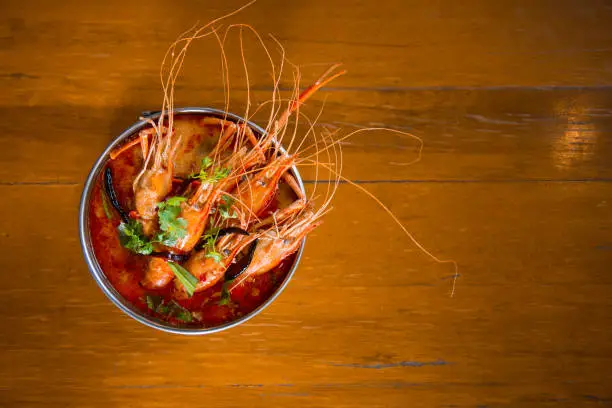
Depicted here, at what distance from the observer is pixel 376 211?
1277 mm

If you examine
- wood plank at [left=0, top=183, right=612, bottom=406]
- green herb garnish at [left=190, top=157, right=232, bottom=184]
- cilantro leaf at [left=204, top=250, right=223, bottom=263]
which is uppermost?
green herb garnish at [left=190, top=157, right=232, bottom=184]

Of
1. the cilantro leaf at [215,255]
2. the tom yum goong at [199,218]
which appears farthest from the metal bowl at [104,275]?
the cilantro leaf at [215,255]

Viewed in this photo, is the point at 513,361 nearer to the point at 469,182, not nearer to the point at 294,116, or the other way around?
the point at 469,182

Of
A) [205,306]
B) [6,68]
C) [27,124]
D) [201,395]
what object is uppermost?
[6,68]

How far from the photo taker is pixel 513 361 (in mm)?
1334

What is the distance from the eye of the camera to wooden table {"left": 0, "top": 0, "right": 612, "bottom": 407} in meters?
1.24

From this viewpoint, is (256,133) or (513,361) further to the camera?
(513,361)

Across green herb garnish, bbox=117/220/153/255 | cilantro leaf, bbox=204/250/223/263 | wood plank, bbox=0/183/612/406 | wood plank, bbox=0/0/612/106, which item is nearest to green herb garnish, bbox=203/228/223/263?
cilantro leaf, bbox=204/250/223/263

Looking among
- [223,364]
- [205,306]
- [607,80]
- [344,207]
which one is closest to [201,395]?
[223,364]

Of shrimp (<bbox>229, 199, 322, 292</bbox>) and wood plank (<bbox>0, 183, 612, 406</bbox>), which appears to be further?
wood plank (<bbox>0, 183, 612, 406</bbox>)

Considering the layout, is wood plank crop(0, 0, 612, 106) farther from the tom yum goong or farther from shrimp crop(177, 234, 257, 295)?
shrimp crop(177, 234, 257, 295)

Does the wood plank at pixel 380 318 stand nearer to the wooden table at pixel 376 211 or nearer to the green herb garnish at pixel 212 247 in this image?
the wooden table at pixel 376 211

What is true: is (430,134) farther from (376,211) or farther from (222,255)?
(222,255)

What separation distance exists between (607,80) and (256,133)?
86cm
